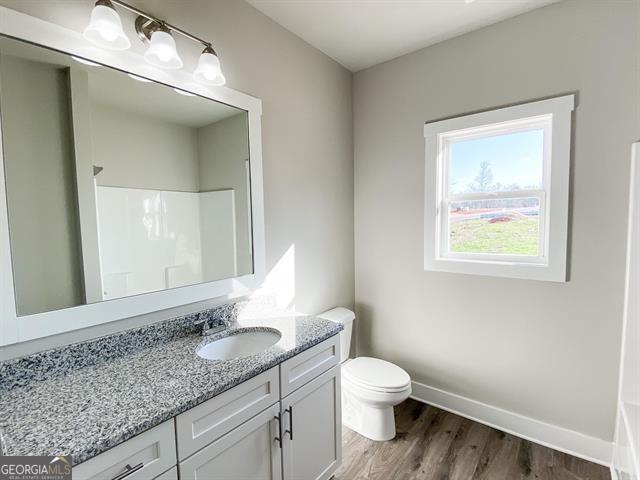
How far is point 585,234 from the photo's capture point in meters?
1.68

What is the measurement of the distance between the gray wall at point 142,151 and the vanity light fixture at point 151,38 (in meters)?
0.24

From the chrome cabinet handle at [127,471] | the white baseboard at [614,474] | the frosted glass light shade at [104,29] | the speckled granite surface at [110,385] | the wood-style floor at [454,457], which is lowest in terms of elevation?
the wood-style floor at [454,457]

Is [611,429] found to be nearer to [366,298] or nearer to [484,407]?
[484,407]

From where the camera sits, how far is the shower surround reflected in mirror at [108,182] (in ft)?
3.43

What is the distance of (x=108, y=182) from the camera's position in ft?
Result: 4.06

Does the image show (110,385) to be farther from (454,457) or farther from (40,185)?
(454,457)

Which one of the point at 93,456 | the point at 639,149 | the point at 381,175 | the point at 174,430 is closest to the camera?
the point at 93,456

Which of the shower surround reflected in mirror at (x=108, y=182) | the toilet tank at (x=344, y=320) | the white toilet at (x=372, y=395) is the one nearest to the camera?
the shower surround reflected in mirror at (x=108, y=182)

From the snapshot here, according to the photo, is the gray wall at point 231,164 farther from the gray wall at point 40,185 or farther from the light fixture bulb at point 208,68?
the gray wall at point 40,185

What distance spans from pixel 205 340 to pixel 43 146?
0.97 metres

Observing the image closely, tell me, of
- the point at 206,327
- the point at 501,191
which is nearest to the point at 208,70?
the point at 206,327

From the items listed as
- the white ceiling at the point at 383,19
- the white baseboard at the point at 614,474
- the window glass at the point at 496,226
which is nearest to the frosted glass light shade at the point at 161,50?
the white ceiling at the point at 383,19

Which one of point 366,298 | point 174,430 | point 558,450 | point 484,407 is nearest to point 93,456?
point 174,430

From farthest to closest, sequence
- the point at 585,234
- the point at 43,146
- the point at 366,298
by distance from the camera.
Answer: the point at 366,298 < the point at 585,234 < the point at 43,146
